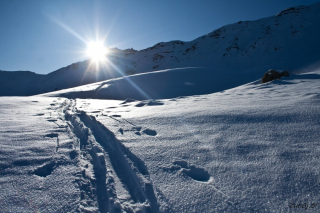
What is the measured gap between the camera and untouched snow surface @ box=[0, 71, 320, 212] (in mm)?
1105

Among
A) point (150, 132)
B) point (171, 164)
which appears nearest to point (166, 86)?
point (150, 132)

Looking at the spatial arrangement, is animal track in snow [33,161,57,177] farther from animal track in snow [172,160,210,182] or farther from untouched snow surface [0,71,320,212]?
animal track in snow [172,160,210,182]

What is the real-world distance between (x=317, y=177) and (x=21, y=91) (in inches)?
1615

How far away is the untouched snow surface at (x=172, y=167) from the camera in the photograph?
1.11 metres

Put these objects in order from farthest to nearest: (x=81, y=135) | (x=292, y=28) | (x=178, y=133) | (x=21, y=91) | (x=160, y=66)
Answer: (x=160, y=66) → (x=21, y=91) → (x=292, y=28) → (x=81, y=135) → (x=178, y=133)

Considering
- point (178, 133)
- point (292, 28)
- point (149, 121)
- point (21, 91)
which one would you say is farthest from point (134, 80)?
point (21, 91)

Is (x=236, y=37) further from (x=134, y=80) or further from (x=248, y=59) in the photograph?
(x=134, y=80)

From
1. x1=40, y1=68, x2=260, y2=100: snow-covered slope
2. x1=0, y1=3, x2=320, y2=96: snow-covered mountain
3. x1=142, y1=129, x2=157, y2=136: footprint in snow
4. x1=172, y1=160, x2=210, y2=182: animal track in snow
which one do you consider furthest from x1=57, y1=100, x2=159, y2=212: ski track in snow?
x1=0, y1=3, x2=320, y2=96: snow-covered mountain

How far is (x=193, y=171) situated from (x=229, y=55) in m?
26.8

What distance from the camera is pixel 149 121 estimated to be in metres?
2.70

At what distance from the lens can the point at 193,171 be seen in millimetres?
1422

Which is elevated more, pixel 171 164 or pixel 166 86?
pixel 166 86

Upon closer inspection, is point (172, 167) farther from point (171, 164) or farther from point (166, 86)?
point (166, 86)

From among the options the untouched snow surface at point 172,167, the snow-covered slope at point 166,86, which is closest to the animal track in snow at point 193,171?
the untouched snow surface at point 172,167
